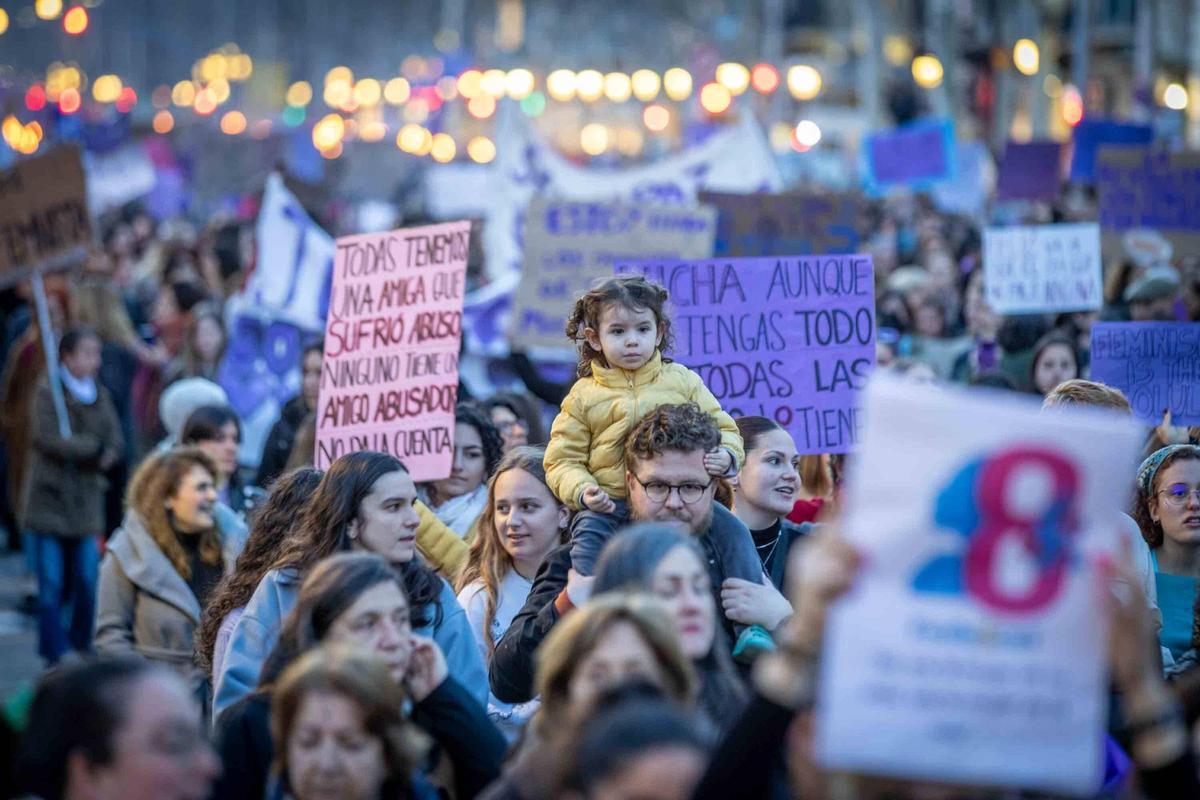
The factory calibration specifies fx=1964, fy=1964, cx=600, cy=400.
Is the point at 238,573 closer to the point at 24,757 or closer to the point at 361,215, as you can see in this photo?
the point at 24,757

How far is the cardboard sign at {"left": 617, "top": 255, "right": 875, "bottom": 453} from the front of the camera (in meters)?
7.99

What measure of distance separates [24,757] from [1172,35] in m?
48.9

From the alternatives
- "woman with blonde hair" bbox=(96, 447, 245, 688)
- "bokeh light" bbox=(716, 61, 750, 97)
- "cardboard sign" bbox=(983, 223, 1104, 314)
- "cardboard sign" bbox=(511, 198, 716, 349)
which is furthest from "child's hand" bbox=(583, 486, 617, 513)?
"bokeh light" bbox=(716, 61, 750, 97)

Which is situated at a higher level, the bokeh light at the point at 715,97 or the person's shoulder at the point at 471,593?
the bokeh light at the point at 715,97

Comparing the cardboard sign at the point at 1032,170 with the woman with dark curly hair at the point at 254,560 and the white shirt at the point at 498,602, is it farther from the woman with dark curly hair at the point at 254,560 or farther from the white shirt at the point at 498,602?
the woman with dark curly hair at the point at 254,560

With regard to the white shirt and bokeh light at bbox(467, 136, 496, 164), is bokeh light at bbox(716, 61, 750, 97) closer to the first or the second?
bokeh light at bbox(467, 136, 496, 164)

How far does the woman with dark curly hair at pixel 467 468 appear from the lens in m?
7.86

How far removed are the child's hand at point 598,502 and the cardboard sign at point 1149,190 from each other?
7762mm

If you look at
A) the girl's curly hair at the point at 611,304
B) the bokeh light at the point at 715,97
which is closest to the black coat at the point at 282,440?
the girl's curly hair at the point at 611,304

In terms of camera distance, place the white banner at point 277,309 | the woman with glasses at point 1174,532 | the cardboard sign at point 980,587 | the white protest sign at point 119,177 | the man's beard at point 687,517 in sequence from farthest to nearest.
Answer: the white protest sign at point 119,177 → the white banner at point 277,309 → the woman with glasses at point 1174,532 → the man's beard at point 687,517 → the cardboard sign at point 980,587

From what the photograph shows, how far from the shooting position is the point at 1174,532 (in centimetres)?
655

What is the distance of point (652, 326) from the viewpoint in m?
6.55

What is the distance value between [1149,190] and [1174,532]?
698cm

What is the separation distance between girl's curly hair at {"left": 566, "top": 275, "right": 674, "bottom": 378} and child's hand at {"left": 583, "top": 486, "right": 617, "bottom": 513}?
662 mm
